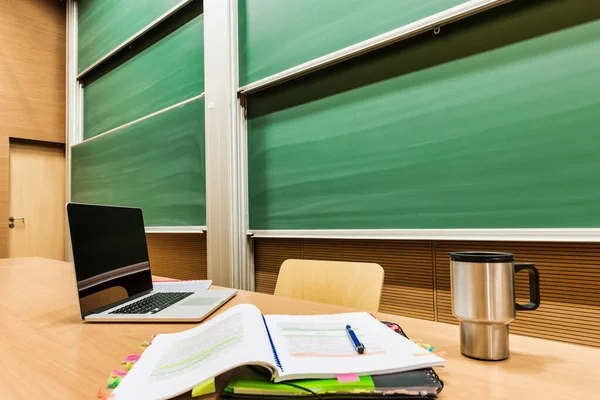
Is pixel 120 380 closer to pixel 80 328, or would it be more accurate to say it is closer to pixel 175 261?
pixel 80 328

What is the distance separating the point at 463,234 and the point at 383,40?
0.94m

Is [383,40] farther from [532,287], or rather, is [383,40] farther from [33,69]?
[33,69]

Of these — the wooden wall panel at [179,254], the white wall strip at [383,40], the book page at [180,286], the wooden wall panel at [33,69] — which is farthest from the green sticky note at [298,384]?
the wooden wall panel at [33,69]

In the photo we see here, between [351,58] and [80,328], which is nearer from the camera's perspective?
[80,328]

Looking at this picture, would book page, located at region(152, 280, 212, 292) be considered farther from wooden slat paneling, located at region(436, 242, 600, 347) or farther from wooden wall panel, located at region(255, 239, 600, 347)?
wooden slat paneling, located at region(436, 242, 600, 347)

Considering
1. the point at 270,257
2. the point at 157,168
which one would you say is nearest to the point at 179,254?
the point at 157,168

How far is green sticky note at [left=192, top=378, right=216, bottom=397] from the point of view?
0.51 meters

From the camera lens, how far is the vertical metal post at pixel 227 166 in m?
2.38

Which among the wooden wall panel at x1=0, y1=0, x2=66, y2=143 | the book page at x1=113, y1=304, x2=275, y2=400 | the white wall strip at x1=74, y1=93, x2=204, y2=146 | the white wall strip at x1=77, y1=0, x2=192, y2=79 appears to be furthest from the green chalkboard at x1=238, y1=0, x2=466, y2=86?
the wooden wall panel at x1=0, y1=0, x2=66, y2=143

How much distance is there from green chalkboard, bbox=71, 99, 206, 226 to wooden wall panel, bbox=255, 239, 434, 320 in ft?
3.26

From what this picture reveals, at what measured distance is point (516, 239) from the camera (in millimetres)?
1422

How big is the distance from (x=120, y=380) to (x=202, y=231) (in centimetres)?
205

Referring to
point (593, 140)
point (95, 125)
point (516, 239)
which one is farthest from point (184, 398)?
point (95, 125)

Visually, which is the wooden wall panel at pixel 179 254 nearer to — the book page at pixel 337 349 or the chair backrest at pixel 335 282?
the chair backrest at pixel 335 282
